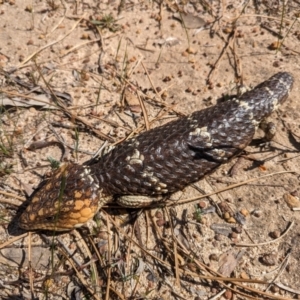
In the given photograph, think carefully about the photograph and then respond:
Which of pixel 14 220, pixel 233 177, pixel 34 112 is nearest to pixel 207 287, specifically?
pixel 233 177

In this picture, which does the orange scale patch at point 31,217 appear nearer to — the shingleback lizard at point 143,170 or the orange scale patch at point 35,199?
the shingleback lizard at point 143,170

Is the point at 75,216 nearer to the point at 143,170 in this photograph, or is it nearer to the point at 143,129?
the point at 143,170

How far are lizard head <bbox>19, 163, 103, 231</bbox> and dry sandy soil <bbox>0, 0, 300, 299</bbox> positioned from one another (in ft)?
0.47

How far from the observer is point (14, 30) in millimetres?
4102

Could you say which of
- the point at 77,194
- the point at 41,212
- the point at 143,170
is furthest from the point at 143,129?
the point at 41,212

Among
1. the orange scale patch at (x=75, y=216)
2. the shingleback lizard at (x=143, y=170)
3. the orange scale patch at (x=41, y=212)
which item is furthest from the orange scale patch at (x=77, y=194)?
the orange scale patch at (x=41, y=212)

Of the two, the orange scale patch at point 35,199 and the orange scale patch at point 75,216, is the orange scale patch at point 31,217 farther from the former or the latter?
the orange scale patch at point 75,216

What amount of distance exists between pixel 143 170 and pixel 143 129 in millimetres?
637

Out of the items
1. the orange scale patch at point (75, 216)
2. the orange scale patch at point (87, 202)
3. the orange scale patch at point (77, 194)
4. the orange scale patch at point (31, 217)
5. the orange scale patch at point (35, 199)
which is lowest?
the orange scale patch at point (75, 216)

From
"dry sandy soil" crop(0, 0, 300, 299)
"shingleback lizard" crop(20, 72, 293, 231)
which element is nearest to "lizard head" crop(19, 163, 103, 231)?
"shingleback lizard" crop(20, 72, 293, 231)

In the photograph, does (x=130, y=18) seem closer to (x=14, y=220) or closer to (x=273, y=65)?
(x=273, y=65)

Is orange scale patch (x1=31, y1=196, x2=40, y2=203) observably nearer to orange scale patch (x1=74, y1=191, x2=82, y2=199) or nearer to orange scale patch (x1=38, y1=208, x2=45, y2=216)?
orange scale patch (x1=38, y1=208, x2=45, y2=216)

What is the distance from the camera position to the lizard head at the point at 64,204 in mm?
2883

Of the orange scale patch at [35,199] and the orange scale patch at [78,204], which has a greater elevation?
the orange scale patch at [35,199]
